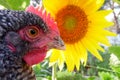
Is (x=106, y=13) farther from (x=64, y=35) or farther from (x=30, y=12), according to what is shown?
(x=30, y=12)

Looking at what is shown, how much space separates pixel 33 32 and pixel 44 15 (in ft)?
0.19

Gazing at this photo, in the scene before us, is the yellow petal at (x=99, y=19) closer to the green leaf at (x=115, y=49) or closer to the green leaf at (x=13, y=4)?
the green leaf at (x=115, y=49)

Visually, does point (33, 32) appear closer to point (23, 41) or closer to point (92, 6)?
point (23, 41)

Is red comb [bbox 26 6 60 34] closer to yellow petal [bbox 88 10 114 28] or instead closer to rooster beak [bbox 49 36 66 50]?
rooster beak [bbox 49 36 66 50]

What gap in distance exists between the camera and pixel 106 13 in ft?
3.24

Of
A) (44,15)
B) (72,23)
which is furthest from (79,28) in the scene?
(44,15)

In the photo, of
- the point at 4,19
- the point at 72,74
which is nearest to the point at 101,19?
the point at 72,74

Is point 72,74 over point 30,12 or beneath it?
beneath

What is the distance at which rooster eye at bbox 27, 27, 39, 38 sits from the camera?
80 cm

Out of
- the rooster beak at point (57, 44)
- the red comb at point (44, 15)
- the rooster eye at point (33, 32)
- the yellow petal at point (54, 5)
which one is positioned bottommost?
the rooster beak at point (57, 44)

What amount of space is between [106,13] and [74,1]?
0.25ft

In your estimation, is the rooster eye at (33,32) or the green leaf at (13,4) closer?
the rooster eye at (33,32)

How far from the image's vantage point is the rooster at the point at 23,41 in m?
0.76

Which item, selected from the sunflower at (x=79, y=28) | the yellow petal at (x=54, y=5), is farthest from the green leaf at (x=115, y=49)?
the yellow petal at (x=54, y=5)
